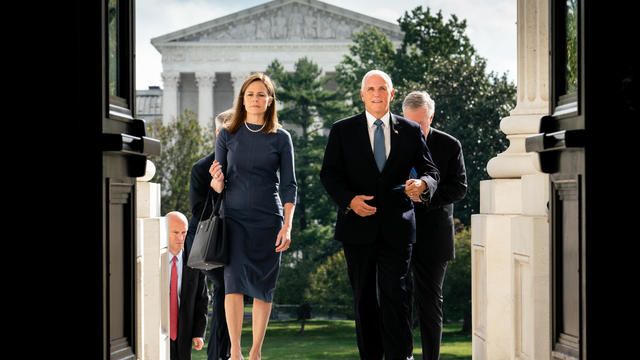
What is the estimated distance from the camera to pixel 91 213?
3.95m

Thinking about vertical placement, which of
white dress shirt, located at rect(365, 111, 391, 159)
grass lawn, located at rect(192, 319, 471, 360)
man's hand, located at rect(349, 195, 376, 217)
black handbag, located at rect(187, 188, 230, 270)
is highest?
white dress shirt, located at rect(365, 111, 391, 159)

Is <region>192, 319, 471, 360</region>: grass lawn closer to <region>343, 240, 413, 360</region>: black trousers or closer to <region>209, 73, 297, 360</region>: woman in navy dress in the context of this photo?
<region>209, 73, 297, 360</region>: woman in navy dress

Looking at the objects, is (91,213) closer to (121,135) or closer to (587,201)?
(121,135)

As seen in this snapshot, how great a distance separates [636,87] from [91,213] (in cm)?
239

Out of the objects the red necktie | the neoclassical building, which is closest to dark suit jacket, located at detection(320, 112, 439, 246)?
the red necktie

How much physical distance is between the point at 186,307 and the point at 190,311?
51 mm

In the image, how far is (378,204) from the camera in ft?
21.2

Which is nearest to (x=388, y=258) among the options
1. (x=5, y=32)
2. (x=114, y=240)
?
(x=114, y=240)

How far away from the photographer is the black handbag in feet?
22.3

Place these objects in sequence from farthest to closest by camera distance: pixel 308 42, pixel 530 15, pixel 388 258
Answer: pixel 308 42
pixel 530 15
pixel 388 258

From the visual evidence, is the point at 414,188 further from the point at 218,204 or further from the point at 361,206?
the point at 218,204

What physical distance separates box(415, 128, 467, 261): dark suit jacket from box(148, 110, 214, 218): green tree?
32.7 metres

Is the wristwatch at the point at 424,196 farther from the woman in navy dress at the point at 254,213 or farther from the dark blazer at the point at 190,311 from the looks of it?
the dark blazer at the point at 190,311

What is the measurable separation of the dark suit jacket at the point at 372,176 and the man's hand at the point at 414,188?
91mm
